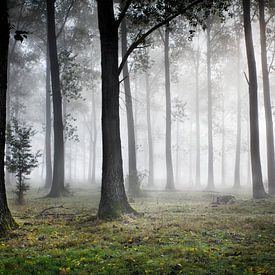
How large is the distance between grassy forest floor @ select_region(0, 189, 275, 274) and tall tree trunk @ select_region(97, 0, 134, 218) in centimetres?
112

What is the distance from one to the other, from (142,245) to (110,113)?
500 centimetres

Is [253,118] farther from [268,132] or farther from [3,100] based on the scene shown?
[3,100]

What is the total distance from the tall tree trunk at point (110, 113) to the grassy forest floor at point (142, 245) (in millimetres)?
1124

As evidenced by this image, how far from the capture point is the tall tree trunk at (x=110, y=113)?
10.9 m

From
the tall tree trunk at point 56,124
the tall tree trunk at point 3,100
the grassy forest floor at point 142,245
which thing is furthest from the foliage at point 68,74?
the grassy forest floor at point 142,245

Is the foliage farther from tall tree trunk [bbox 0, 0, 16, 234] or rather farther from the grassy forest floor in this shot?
the grassy forest floor

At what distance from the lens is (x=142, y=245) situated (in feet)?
24.1

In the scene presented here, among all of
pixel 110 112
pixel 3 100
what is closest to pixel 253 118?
pixel 110 112

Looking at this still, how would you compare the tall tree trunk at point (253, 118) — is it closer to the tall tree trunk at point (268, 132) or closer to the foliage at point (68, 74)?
the tall tree trunk at point (268, 132)

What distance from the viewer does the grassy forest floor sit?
5771mm

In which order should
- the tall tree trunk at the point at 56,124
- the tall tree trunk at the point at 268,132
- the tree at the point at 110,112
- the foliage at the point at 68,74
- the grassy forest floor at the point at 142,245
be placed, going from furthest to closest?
the foliage at the point at 68,74, the tall tree trunk at the point at 56,124, the tall tree trunk at the point at 268,132, the tree at the point at 110,112, the grassy forest floor at the point at 142,245

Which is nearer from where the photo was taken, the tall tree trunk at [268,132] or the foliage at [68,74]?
the tall tree trunk at [268,132]

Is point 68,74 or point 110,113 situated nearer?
point 110,113

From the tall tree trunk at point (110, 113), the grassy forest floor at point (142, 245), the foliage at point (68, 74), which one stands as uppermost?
the foliage at point (68, 74)
